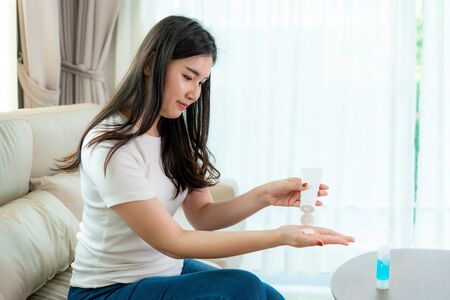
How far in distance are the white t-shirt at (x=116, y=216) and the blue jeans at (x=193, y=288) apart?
34 mm

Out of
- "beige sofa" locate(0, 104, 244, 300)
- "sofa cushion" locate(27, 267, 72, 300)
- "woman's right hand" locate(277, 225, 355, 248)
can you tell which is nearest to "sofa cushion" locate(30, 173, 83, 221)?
"beige sofa" locate(0, 104, 244, 300)

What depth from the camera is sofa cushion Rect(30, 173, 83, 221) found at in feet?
7.85

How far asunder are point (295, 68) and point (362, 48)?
1.15ft

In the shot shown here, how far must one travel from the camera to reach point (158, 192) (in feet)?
6.05

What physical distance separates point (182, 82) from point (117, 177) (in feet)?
1.01

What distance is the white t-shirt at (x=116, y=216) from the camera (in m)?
1.69

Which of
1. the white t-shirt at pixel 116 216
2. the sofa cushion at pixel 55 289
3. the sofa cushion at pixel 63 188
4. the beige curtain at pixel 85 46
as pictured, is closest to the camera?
the white t-shirt at pixel 116 216

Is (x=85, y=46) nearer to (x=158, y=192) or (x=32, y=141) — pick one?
(x=32, y=141)

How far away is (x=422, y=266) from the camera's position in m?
2.20

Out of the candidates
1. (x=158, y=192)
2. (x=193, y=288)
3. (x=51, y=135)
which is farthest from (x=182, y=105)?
(x=51, y=135)

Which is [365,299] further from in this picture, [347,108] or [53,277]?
[347,108]

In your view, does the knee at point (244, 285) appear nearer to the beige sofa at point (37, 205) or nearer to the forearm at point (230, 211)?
the forearm at point (230, 211)

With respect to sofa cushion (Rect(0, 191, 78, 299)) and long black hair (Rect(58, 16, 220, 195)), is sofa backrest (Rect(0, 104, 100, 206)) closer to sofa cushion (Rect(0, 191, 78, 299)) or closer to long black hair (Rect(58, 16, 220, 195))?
sofa cushion (Rect(0, 191, 78, 299))

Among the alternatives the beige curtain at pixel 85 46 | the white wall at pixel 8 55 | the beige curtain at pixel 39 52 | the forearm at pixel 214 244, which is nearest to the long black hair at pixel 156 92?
the forearm at pixel 214 244
